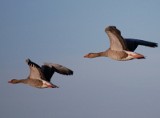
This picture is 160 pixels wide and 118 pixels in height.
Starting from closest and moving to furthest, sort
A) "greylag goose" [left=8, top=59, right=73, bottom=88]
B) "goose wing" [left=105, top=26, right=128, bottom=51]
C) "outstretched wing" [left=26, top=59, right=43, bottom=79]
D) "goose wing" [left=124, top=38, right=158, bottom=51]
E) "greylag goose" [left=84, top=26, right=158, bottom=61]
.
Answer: "goose wing" [left=105, top=26, right=128, bottom=51]
"greylag goose" [left=84, top=26, right=158, bottom=61]
"outstretched wing" [left=26, top=59, right=43, bottom=79]
"greylag goose" [left=8, top=59, right=73, bottom=88]
"goose wing" [left=124, top=38, right=158, bottom=51]

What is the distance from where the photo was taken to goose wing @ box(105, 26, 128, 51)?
792 inches

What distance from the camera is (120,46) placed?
71.6 feet

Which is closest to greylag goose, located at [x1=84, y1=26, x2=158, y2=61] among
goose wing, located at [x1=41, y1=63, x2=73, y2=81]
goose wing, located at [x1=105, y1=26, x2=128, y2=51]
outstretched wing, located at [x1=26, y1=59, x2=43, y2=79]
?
goose wing, located at [x1=105, y1=26, x2=128, y2=51]

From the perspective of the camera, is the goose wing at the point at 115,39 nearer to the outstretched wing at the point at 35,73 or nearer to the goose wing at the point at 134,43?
the goose wing at the point at 134,43

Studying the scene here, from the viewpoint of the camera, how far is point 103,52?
23.6m

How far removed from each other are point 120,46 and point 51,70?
340 cm

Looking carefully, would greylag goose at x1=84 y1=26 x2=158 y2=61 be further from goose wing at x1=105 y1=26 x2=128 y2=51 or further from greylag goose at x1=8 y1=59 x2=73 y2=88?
greylag goose at x1=8 y1=59 x2=73 y2=88

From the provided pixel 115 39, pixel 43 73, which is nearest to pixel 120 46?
pixel 115 39

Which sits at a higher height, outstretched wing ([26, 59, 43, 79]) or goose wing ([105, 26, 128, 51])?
goose wing ([105, 26, 128, 51])

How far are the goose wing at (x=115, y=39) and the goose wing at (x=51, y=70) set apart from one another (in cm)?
226

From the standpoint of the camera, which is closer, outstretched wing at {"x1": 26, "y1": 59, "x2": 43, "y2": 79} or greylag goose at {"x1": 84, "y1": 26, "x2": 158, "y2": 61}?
greylag goose at {"x1": 84, "y1": 26, "x2": 158, "y2": 61}

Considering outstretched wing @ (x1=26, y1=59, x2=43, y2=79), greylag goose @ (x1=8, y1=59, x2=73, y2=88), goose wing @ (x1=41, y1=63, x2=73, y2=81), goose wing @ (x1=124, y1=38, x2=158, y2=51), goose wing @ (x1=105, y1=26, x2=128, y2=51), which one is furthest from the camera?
goose wing @ (x1=124, y1=38, x2=158, y2=51)

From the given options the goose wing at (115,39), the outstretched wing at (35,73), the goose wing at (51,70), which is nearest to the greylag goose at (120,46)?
the goose wing at (115,39)

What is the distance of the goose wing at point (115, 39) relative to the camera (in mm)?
20109
